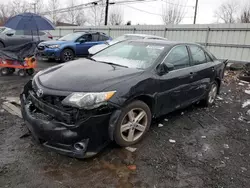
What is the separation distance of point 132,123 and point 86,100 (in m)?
0.86

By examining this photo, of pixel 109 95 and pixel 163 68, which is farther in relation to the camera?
pixel 163 68

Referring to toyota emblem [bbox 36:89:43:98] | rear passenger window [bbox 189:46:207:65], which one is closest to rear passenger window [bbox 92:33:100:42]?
rear passenger window [bbox 189:46:207:65]

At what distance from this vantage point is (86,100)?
8.61ft

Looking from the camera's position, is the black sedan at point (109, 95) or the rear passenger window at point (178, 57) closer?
the black sedan at point (109, 95)

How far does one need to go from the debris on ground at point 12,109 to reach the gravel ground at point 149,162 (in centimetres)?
11

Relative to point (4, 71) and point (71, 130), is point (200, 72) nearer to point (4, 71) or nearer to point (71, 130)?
point (71, 130)

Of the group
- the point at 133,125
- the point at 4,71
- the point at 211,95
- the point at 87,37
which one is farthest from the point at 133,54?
the point at 87,37

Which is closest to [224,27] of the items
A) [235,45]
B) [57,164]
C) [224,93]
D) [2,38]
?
[235,45]

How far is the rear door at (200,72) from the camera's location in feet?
14.5

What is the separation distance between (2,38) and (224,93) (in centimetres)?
1195

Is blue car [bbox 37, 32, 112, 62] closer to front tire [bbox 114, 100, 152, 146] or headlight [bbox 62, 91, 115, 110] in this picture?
front tire [bbox 114, 100, 152, 146]

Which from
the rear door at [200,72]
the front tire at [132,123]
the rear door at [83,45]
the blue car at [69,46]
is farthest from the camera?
the rear door at [83,45]

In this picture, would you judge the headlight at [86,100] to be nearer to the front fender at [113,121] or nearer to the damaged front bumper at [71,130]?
the damaged front bumper at [71,130]

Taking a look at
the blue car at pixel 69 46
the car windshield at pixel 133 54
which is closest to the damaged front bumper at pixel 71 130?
the car windshield at pixel 133 54
